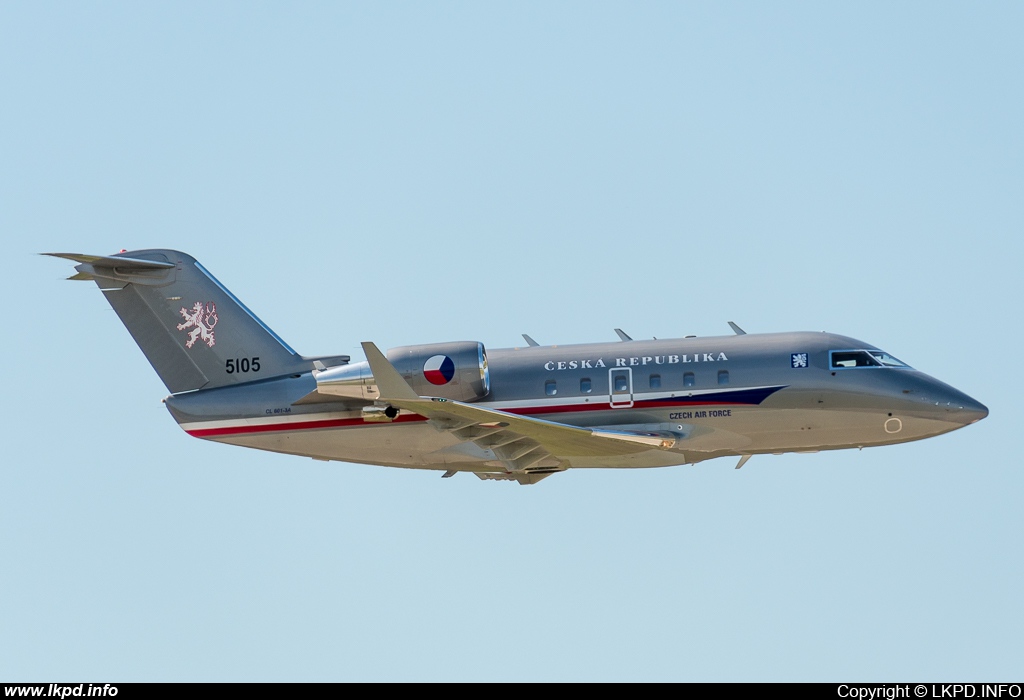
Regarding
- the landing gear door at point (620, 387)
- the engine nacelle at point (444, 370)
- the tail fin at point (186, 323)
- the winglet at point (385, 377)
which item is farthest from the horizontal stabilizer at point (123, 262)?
the landing gear door at point (620, 387)

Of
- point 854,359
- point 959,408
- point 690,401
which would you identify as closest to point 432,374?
point 690,401

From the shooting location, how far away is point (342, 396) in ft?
101

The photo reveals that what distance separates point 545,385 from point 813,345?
5.63 metres

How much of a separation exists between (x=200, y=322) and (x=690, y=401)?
10.9 metres

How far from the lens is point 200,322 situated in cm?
3278

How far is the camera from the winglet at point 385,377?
26.5 meters

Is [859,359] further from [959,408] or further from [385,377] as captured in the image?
[385,377]

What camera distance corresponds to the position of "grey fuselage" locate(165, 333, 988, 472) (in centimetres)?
3042

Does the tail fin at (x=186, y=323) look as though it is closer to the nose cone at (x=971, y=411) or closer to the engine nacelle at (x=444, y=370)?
the engine nacelle at (x=444, y=370)

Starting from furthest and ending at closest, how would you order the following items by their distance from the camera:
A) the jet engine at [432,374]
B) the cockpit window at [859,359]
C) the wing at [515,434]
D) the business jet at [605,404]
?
the cockpit window at [859,359] < the business jet at [605,404] < the jet engine at [432,374] < the wing at [515,434]

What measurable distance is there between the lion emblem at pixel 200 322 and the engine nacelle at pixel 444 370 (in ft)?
15.4

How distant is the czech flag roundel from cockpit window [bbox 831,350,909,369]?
791 centimetres
